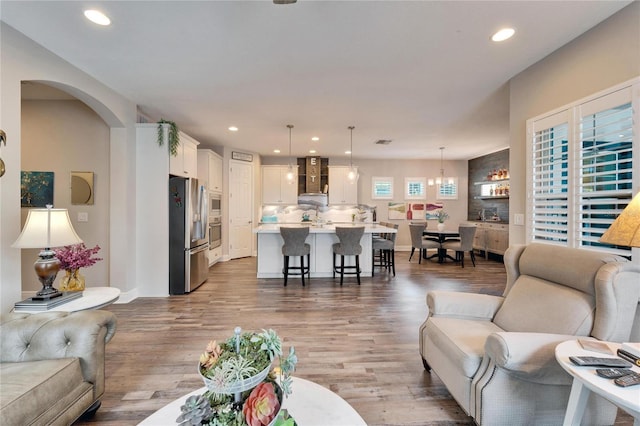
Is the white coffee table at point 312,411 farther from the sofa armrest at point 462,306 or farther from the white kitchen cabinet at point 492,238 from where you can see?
the white kitchen cabinet at point 492,238

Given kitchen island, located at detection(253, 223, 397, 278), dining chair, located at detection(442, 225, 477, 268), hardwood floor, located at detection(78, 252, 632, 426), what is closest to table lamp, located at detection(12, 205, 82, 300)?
hardwood floor, located at detection(78, 252, 632, 426)

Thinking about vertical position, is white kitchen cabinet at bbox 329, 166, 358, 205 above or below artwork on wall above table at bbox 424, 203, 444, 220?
above

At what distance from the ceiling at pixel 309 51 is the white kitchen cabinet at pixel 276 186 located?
11.0 feet

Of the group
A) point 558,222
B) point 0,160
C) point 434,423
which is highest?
point 0,160

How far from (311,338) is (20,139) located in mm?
3212

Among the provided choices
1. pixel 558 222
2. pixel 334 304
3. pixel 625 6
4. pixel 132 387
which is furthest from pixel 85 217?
pixel 625 6

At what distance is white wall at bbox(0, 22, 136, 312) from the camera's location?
2287mm

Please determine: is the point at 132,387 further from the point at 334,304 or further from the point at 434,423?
the point at 334,304

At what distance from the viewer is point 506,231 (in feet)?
21.5

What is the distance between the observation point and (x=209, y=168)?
6.34 metres

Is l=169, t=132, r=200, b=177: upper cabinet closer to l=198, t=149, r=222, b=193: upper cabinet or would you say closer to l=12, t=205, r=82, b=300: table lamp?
l=198, t=149, r=222, b=193: upper cabinet

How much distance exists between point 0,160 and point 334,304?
3.58m

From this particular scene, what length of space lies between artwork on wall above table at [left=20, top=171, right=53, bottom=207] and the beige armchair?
501cm

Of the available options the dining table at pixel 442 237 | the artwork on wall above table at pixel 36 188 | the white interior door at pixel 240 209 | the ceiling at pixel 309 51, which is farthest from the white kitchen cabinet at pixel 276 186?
the artwork on wall above table at pixel 36 188
